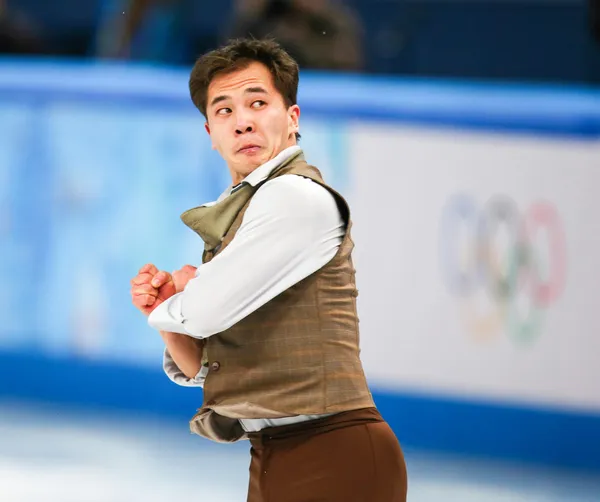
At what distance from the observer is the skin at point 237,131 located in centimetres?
219

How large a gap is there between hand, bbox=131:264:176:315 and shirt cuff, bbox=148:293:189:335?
0.12 m

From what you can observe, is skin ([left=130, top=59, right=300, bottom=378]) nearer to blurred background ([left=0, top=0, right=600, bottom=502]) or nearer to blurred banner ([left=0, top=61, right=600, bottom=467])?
blurred background ([left=0, top=0, right=600, bottom=502])

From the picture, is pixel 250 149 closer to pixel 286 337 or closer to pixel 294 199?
pixel 294 199

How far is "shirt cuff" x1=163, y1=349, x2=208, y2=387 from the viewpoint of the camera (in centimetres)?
222

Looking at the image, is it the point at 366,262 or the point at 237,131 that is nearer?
the point at 237,131

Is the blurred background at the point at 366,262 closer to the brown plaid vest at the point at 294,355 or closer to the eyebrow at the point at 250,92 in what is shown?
the brown plaid vest at the point at 294,355

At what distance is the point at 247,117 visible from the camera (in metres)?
2.18

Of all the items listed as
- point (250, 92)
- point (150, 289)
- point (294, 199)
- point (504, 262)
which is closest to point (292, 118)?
point (250, 92)

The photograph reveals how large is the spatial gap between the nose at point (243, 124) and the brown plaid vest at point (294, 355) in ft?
0.45

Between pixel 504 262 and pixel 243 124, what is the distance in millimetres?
2779

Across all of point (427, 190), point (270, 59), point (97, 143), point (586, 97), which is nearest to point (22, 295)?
point (97, 143)

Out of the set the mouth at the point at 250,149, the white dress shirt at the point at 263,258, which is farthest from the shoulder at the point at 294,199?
the mouth at the point at 250,149

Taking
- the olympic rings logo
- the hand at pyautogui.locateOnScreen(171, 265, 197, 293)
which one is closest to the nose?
the hand at pyautogui.locateOnScreen(171, 265, 197, 293)

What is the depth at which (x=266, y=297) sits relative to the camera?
6.55ft
